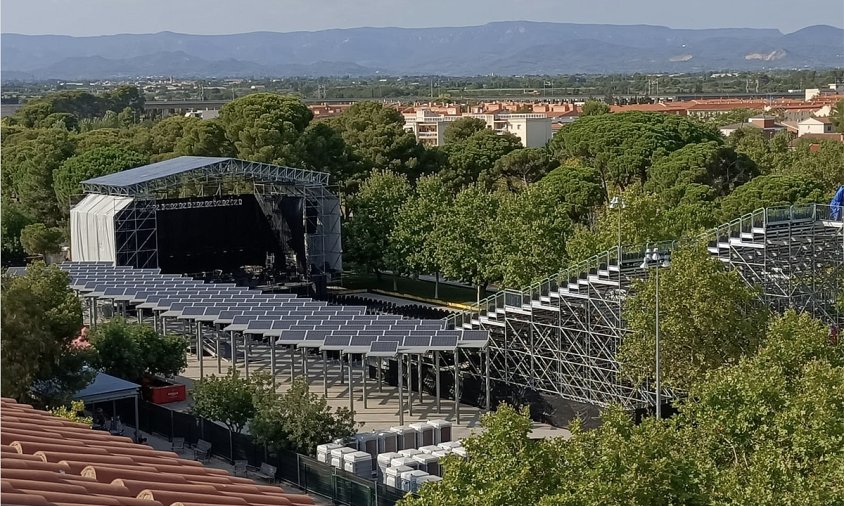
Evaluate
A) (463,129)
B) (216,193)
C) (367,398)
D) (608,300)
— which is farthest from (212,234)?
(463,129)

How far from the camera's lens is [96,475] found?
32.6 ft

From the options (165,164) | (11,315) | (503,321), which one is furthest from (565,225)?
(11,315)

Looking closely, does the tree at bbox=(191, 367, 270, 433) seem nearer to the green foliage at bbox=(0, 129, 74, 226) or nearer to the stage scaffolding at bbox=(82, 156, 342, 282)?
the stage scaffolding at bbox=(82, 156, 342, 282)

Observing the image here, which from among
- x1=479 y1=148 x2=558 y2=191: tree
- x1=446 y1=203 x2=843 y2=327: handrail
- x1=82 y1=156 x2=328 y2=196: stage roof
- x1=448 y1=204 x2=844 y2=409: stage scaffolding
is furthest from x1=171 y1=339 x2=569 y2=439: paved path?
x1=479 y1=148 x2=558 y2=191: tree

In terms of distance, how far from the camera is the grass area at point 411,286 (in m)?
49.8

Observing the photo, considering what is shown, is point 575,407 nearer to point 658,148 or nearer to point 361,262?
point 361,262

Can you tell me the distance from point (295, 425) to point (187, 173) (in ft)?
77.6

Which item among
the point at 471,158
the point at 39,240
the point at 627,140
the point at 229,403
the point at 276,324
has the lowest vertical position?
the point at 229,403

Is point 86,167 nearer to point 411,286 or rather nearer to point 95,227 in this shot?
point 95,227

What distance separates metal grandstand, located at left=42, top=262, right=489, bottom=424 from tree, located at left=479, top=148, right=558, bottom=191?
24.7 m

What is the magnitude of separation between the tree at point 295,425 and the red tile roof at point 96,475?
11.2 m

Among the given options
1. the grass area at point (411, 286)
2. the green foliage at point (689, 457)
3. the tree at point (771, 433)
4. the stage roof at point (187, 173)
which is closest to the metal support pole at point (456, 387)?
the tree at point (771, 433)

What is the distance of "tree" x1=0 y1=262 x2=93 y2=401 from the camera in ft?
82.3

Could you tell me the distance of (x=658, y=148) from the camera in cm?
6041
